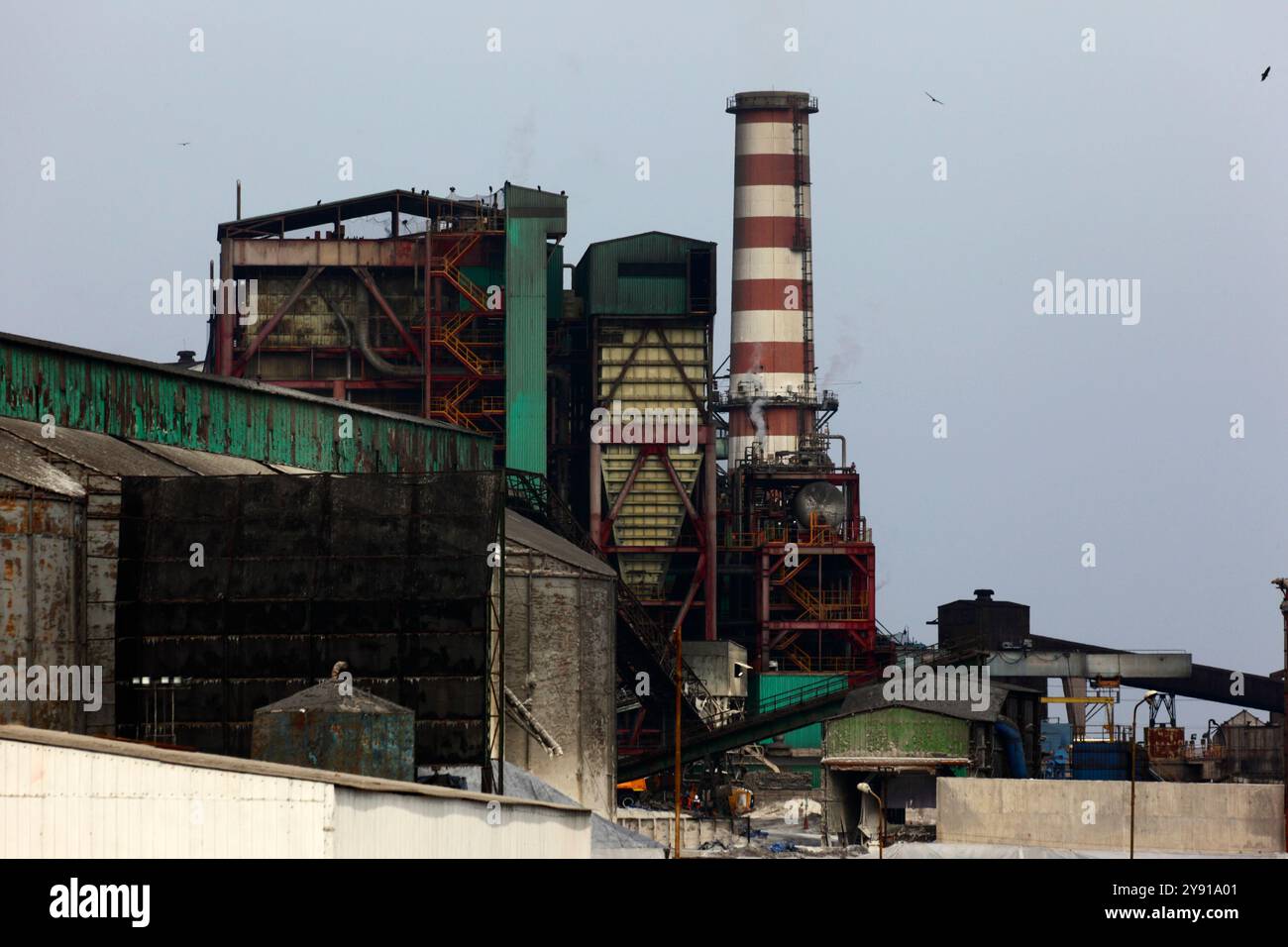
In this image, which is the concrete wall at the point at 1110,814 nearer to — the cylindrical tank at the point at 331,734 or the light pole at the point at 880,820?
the light pole at the point at 880,820

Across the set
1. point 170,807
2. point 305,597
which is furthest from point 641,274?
point 170,807

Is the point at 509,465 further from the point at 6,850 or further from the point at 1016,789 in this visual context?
the point at 6,850

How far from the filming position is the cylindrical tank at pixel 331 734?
33.7 m

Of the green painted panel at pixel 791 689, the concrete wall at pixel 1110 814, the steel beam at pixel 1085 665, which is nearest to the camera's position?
the concrete wall at pixel 1110 814

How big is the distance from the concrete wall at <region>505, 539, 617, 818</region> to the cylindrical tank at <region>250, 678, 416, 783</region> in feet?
41.0

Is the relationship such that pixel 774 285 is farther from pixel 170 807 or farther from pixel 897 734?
pixel 170 807

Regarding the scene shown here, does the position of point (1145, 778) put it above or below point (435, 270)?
below

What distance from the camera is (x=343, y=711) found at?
33.9 m

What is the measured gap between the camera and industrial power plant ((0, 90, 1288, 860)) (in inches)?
1355

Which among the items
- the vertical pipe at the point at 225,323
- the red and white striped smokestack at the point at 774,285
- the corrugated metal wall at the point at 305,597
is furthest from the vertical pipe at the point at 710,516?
the corrugated metal wall at the point at 305,597

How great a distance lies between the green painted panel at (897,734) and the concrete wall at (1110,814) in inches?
134
